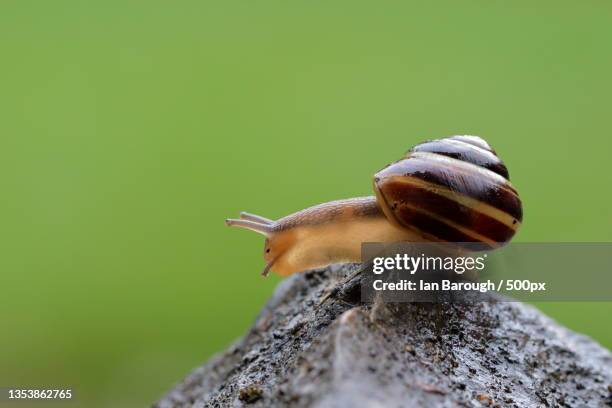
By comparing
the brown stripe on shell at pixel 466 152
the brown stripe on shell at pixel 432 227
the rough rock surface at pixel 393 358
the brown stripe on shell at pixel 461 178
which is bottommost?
the rough rock surface at pixel 393 358

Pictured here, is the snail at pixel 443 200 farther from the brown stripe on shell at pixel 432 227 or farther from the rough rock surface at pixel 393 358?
the rough rock surface at pixel 393 358

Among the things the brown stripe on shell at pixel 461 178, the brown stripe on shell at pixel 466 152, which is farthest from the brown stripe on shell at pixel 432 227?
the brown stripe on shell at pixel 466 152

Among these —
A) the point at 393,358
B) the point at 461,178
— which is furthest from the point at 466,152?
the point at 393,358

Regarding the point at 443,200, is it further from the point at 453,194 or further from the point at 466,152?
the point at 466,152

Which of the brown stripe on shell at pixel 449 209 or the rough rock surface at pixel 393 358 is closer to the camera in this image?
the rough rock surface at pixel 393 358

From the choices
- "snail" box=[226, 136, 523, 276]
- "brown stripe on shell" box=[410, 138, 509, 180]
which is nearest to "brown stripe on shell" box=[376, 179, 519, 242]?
"snail" box=[226, 136, 523, 276]

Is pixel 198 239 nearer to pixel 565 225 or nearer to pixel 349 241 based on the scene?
pixel 565 225

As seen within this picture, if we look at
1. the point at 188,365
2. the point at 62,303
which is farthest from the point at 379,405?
the point at 62,303
